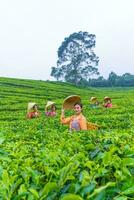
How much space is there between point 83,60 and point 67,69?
10.5 ft

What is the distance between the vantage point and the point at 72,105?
44.0 feet

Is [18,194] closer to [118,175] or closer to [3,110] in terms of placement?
[118,175]

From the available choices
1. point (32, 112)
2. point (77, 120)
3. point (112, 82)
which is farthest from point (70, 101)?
point (112, 82)

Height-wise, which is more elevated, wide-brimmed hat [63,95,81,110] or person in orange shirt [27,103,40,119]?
wide-brimmed hat [63,95,81,110]

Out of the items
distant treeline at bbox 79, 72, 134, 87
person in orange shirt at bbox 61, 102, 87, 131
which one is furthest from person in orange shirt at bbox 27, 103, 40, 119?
distant treeline at bbox 79, 72, 134, 87

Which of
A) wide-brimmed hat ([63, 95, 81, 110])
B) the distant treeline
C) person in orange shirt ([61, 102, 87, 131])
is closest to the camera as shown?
person in orange shirt ([61, 102, 87, 131])

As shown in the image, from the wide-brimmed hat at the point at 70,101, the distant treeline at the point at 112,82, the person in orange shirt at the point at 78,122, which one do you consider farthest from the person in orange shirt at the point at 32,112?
the distant treeline at the point at 112,82

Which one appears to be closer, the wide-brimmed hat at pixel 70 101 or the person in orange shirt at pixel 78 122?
the person in orange shirt at pixel 78 122

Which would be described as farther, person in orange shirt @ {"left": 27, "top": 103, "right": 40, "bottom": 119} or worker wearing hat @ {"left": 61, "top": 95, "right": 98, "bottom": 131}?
person in orange shirt @ {"left": 27, "top": 103, "right": 40, "bottom": 119}

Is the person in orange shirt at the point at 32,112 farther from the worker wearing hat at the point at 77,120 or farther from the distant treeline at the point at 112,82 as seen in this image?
the distant treeline at the point at 112,82

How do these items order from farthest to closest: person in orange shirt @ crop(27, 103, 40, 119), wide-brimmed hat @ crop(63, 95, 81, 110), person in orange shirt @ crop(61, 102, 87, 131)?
1. person in orange shirt @ crop(27, 103, 40, 119)
2. wide-brimmed hat @ crop(63, 95, 81, 110)
3. person in orange shirt @ crop(61, 102, 87, 131)

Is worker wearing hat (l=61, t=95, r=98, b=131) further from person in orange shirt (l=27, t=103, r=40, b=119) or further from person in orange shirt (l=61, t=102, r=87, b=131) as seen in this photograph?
person in orange shirt (l=27, t=103, r=40, b=119)

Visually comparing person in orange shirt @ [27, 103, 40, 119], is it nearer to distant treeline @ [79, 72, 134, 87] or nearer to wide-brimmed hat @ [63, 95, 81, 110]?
wide-brimmed hat @ [63, 95, 81, 110]

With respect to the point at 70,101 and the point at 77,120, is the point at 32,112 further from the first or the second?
the point at 77,120
